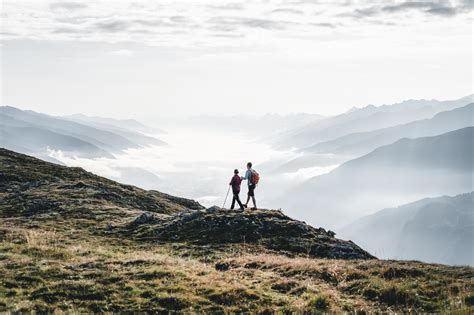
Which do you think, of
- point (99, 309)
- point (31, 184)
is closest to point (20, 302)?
A: point (99, 309)

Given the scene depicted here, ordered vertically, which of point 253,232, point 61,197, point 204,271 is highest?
point 61,197

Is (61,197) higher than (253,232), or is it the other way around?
(61,197)

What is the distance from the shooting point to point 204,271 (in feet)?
A: 70.0

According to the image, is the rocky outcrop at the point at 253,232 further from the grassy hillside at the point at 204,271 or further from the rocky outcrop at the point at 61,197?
the rocky outcrop at the point at 61,197

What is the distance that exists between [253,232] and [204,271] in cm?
1369

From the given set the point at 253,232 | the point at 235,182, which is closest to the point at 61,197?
the point at 235,182

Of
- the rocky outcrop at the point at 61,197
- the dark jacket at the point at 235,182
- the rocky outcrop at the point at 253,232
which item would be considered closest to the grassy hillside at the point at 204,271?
the rocky outcrop at the point at 253,232

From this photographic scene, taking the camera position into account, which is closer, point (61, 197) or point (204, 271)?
point (204, 271)

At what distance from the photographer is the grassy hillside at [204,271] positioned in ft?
55.2

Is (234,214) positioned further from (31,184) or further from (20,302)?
(31,184)

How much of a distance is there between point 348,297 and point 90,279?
11.2 metres

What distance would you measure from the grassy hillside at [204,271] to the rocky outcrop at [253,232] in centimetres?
9

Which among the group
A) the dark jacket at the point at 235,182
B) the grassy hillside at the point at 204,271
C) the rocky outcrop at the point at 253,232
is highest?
the dark jacket at the point at 235,182

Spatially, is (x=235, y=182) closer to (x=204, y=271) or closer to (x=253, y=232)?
(x=253, y=232)
